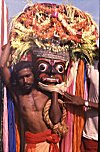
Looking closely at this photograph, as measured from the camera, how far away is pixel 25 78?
6.82 ft

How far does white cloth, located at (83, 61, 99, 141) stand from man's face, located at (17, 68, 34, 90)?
38 centimetres

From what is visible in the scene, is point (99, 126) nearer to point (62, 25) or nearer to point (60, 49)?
point (60, 49)

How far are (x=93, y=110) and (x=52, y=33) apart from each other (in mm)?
566

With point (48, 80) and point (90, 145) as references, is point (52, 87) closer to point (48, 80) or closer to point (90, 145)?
point (48, 80)

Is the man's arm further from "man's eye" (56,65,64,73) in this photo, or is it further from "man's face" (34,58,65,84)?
"man's eye" (56,65,64,73)

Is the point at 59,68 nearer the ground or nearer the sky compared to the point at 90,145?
nearer the sky

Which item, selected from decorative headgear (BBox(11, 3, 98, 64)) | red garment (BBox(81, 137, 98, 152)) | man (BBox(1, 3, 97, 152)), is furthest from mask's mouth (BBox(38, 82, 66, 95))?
red garment (BBox(81, 137, 98, 152))

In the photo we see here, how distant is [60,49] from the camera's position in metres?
2.10

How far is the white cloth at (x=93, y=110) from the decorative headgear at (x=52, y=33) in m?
0.08

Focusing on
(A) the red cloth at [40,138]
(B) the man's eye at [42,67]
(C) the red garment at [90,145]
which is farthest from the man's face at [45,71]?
(C) the red garment at [90,145]

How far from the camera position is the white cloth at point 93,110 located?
208 centimetres

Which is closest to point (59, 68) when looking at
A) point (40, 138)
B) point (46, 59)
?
point (46, 59)

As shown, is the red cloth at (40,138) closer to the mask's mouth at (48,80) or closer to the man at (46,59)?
the man at (46,59)

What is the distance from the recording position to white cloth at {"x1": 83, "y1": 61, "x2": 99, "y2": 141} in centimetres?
208
